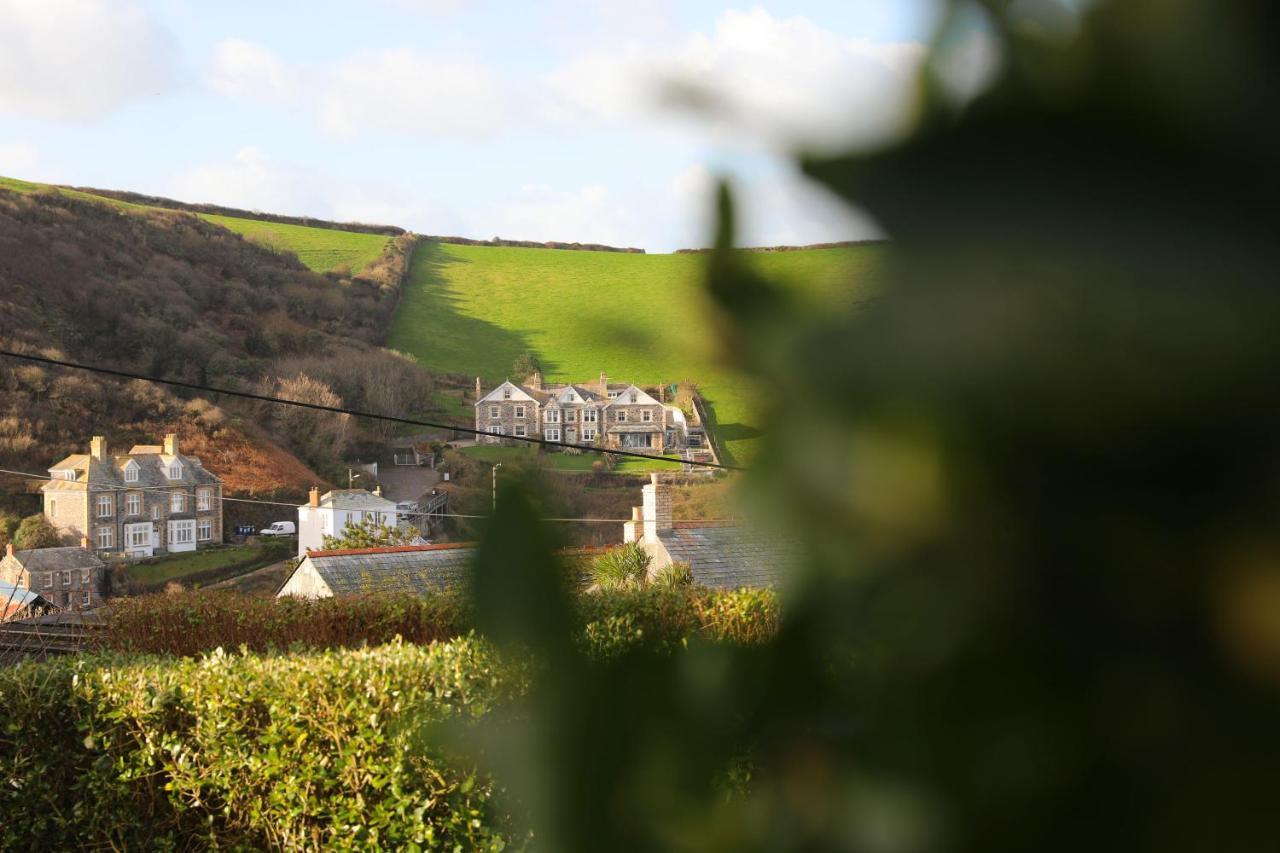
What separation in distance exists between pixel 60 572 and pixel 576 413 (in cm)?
1296

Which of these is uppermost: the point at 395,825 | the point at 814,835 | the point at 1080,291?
the point at 1080,291

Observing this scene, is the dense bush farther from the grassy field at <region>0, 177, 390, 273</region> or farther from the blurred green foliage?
the grassy field at <region>0, 177, 390, 273</region>

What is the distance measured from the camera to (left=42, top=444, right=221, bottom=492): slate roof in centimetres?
2592

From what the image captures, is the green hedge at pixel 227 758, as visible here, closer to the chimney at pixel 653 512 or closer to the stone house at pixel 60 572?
the chimney at pixel 653 512

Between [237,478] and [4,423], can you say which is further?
[237,478]

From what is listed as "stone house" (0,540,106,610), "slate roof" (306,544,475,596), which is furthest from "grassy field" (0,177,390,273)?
"slate roof" (306,544,475,596)

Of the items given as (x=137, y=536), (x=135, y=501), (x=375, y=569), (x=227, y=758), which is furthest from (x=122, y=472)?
(x=227, y=758)

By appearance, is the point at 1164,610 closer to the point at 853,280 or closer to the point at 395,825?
the point at 853,280

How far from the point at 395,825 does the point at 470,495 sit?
4677 millimetres

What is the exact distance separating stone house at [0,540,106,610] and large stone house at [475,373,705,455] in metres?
9.18

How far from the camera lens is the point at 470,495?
0.27m

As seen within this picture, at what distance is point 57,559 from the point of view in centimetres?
2288

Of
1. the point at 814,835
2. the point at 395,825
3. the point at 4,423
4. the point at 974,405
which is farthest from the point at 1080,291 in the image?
the point at 4,423

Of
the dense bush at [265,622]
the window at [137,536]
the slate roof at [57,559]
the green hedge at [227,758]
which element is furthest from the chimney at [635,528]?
the window at [137,536]
